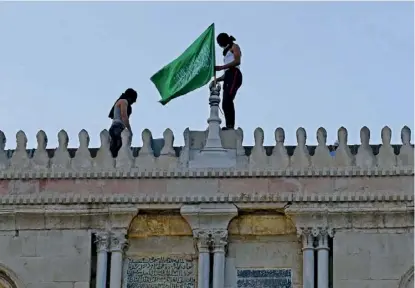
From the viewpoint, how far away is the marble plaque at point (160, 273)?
21953 millimetres

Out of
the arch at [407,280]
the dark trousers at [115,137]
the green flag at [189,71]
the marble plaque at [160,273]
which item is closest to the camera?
the arch at [407,280]

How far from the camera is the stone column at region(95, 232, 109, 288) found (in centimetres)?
2186

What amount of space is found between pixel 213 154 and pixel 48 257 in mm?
2898

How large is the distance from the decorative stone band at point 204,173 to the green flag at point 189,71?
1657mm

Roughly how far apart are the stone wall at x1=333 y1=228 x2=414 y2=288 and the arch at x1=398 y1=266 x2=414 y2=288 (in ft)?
0.14

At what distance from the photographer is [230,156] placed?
22.4 m

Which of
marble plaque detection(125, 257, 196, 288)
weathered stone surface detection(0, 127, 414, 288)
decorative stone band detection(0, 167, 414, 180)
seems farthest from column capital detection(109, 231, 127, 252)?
decorative stone band detection(0, 167, 414, 180)

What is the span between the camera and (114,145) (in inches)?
905

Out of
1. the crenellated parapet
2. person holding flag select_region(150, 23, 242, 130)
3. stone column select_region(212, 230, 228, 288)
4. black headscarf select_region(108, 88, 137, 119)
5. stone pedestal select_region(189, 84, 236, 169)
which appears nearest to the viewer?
stone column select_region(212, 230, 228, 288)

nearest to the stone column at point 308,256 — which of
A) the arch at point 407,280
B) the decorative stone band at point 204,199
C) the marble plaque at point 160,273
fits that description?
the decorative stone band at point 204,199

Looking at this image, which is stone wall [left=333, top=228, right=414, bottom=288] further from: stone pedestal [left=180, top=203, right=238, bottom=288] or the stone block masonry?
stone pedestal [left=180, top=203, right=238, bottom=288]

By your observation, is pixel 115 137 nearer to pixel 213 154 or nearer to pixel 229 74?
pixel 213 154

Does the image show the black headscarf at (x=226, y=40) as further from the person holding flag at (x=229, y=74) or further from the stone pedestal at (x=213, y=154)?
the stone pedestal at (x=213, y=154)

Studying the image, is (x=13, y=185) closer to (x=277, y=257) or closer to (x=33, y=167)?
(x=33, y=167)
